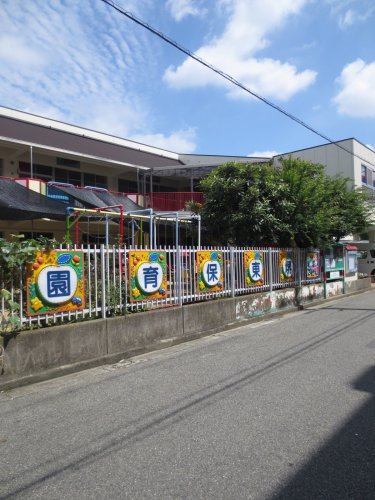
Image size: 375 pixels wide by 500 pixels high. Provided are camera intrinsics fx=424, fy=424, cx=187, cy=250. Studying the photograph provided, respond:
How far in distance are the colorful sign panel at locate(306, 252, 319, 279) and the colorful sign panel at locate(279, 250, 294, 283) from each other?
1.41 metres

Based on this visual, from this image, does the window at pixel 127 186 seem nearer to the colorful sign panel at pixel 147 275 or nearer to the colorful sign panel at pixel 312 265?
the colorful sign panel at pixel 312 265

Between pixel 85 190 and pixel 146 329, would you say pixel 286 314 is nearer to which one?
pixel 146 329

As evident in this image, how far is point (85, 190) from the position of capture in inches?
592

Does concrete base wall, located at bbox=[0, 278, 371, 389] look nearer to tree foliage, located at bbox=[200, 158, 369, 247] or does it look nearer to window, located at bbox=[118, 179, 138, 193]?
tree foliage, located at bbox=[200, 158, 369, 247]

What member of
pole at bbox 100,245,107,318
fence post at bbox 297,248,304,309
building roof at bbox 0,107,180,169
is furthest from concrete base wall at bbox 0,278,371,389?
building roof at bbox 0,107,180,169

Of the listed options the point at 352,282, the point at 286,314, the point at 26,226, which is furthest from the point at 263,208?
the point at 26,226

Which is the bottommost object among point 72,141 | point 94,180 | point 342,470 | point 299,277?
point 342,470

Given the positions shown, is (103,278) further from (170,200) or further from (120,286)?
(170,200)

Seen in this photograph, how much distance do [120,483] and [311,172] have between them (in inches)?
530

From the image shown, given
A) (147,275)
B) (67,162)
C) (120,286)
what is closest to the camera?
(120,286)

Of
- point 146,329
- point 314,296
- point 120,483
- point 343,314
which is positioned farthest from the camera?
point 314,296

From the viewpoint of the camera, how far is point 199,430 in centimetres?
405

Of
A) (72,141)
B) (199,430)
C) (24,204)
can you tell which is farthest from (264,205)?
(72,141)

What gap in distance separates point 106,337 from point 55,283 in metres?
1.27
